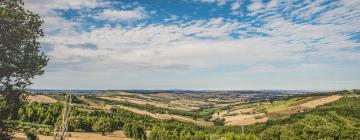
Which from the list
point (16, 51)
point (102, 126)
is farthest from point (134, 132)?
point (16, 51)

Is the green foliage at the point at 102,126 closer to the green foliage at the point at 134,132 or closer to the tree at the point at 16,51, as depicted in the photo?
the green foliage at the point at 134,132

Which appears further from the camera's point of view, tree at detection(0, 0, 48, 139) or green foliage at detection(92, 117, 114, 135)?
green foliage at detection(92, 117, 114, 135)

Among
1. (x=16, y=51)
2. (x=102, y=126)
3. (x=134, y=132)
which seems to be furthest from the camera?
(x=134, y=132)

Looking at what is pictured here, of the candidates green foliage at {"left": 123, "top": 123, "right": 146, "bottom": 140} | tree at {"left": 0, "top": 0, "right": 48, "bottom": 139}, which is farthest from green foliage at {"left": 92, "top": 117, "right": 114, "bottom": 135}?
tree at {"left": 0, "top": 0, "right": 48, "bottom": 139}

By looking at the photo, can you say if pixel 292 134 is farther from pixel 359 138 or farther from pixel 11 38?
pixel 11 38

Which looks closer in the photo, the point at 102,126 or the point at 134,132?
the point at 102,126

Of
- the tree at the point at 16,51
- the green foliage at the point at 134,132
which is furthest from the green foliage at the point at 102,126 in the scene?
the tree at the point at 16,51

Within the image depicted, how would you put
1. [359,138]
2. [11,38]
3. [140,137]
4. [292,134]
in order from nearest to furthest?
[11,38], [359,138], [292,134], [140,137]

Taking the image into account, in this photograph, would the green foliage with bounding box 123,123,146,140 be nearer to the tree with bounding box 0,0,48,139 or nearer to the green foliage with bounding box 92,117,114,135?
the green foliage with bounding box 92,117,114,135

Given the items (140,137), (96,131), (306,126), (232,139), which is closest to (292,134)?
(306,126)

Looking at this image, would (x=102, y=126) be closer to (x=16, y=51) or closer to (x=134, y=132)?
(x=134, y=132)

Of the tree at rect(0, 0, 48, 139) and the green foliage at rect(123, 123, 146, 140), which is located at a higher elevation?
the tree at rect(0, 0, 48, 139)
